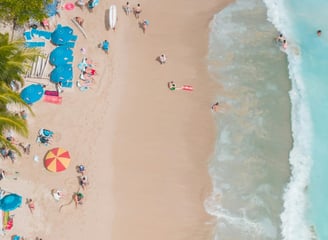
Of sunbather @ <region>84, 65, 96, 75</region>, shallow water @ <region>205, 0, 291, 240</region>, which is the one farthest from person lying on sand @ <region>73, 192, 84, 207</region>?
sunbather @ <region>84, 65, 96, 75</region>

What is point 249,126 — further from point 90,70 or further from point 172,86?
point 90,70

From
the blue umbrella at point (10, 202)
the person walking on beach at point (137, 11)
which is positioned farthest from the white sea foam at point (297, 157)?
the blue umbrella at point (10, 202)

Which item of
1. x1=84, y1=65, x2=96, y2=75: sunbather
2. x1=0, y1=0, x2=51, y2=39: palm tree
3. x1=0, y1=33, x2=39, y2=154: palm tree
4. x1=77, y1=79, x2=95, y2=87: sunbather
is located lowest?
x1=0, y1=33, x2=39, y2=154: palm tree

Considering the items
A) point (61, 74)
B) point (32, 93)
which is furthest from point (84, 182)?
point (61, 74)

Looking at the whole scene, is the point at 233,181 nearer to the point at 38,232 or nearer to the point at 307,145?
the point at 307,145

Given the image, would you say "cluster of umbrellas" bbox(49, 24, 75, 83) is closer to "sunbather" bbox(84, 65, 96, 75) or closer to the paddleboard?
"sunbather" bbox(84, 65, 96, 75)
